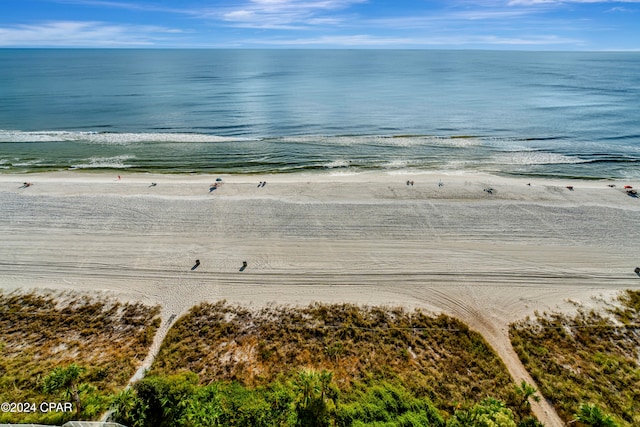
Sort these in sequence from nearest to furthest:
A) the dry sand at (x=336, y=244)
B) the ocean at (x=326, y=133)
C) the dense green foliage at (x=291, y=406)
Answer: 1. the dense green foliage at (x=291, y=406)
2. the dry sand at (x=336, y=244)
3. the ocean at (x=326, y=133)

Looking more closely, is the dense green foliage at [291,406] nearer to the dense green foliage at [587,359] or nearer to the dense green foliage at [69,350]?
the dense green foliage at [69,350]

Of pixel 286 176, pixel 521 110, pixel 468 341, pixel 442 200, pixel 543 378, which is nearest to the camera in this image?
pixel 543 378

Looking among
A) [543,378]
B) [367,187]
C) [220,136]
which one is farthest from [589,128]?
[220,136]

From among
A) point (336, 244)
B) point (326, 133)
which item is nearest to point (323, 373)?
point (336, 244)

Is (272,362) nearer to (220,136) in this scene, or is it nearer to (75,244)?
(75,244)

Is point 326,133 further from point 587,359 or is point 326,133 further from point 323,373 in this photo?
point 323,373

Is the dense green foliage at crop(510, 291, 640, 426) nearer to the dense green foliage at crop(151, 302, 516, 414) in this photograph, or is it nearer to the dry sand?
the dry sand

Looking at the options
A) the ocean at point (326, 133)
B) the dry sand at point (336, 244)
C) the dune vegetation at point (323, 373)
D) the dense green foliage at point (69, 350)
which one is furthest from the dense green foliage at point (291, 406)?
Result: the ocean at point (326, 133)
